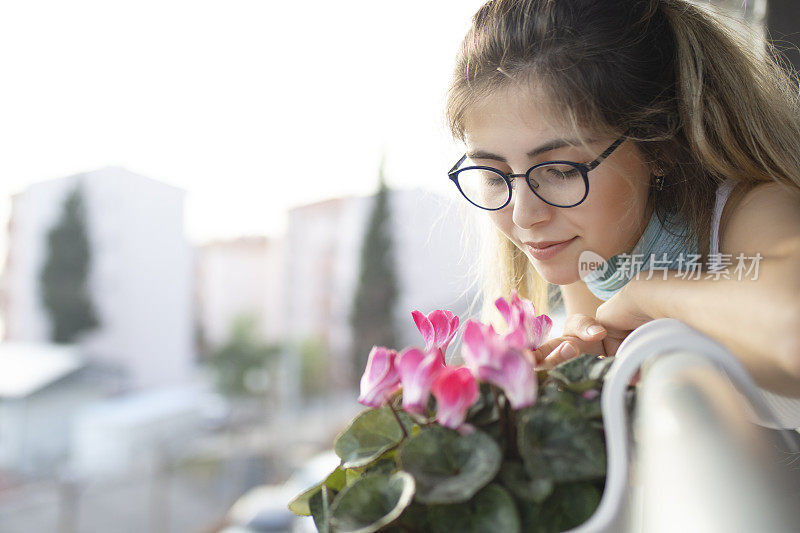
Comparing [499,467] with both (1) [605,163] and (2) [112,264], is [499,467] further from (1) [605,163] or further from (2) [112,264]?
(2) [112,264]

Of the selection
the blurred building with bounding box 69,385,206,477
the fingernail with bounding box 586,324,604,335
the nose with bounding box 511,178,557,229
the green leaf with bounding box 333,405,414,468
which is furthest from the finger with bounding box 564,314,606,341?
the blurred building with bounding box 69,385,206,477

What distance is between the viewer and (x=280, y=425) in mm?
10281

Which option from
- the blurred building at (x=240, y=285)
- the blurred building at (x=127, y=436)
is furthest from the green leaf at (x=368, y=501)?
the blurred building at (x=240, y=285)

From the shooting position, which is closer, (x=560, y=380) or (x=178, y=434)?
(x=560, y=380)

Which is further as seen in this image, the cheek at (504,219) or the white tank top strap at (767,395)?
the cheek at (504,219)

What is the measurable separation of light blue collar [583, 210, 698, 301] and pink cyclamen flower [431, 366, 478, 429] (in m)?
0.40

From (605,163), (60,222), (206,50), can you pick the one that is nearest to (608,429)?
(605,163)

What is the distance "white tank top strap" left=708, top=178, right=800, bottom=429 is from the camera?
0.38m

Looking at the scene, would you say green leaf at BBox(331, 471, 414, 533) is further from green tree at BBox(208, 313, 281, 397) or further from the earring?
green tree at BBox(208, 313, 281, 397)

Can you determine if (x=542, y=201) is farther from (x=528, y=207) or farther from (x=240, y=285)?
(x=240, y=285)

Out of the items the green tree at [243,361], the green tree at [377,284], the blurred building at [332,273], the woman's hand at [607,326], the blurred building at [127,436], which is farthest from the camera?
the green tree at [243,361]

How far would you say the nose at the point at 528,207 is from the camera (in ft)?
1.76

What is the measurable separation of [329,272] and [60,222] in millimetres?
4538

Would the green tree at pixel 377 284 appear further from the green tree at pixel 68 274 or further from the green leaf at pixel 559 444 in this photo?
the green leaf at pixel 559 444
